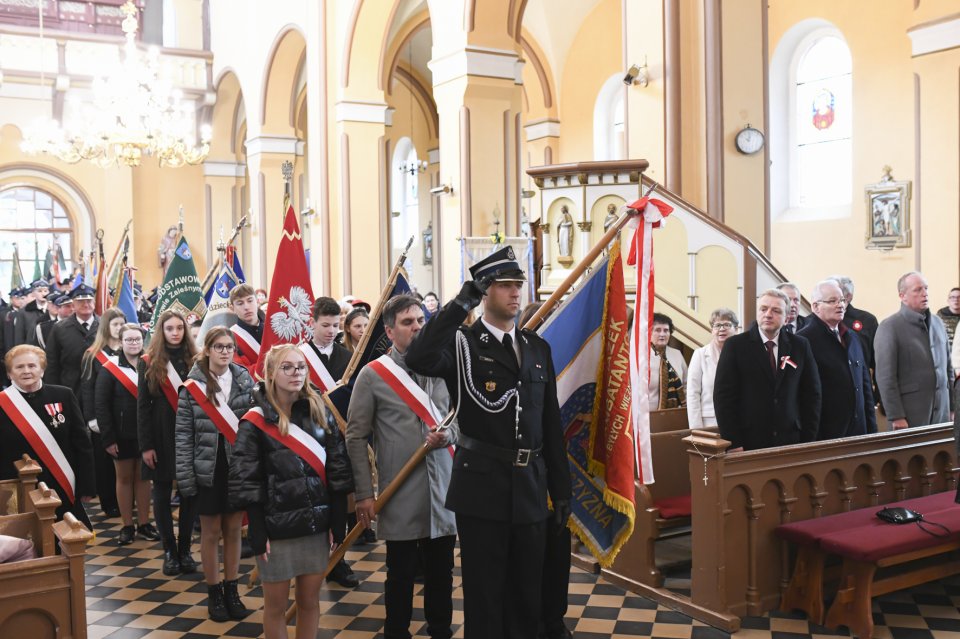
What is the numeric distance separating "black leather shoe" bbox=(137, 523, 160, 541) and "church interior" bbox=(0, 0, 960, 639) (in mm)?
268

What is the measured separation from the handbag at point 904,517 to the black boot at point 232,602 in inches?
130

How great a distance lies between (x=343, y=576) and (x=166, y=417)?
143cm

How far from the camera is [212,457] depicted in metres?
4.64

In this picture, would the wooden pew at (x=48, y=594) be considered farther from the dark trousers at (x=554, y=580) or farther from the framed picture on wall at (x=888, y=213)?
the framed picture on wall at (x=888, y=213)

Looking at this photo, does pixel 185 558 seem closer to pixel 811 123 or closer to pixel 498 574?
pixel 498 574

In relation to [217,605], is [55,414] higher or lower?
higher

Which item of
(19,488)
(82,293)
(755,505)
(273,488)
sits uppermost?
(82,293)

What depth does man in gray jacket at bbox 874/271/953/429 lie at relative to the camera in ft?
19.4

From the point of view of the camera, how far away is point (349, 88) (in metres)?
14.0

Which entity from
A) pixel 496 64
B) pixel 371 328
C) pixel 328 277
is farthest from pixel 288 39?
pixel 371 328

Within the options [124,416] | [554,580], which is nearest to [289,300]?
[124,416]

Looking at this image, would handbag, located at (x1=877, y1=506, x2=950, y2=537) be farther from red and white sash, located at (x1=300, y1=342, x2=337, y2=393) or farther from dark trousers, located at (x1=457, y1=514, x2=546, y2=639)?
red and white sash, located at (x1=300, y1=342, x2=337, y2=393)

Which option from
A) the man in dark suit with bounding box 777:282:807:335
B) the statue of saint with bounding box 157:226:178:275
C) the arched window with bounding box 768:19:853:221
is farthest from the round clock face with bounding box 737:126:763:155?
the statue of saint with bounding box 157:226:178:275

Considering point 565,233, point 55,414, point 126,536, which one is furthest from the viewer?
point 565,233
